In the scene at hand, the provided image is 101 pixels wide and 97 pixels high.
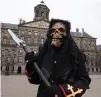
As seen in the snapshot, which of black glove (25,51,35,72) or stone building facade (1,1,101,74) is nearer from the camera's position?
black glove (25,51,35,72)

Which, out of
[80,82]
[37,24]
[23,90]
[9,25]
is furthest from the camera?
[9,25]

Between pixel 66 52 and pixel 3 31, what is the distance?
2328 inches

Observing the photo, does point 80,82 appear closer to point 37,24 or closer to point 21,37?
point 21,37

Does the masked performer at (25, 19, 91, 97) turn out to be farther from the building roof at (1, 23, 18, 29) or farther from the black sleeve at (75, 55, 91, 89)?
the building roof at (1, 23, 18, 29)

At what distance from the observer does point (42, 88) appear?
205 cm

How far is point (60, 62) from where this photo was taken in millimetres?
2008

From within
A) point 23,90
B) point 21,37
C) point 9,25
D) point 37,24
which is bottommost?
point 23,90

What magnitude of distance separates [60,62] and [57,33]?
27 cm

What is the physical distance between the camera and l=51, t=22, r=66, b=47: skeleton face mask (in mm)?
2004

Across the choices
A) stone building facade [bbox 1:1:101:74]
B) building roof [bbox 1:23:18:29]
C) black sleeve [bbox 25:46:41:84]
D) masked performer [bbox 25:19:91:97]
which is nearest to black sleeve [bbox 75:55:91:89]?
masked performer [bbox 25:19:91:97]

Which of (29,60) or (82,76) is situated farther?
(29,60)

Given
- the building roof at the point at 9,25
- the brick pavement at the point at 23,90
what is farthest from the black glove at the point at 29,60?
the building roof at the point at 9,25

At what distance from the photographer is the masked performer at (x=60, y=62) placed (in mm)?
1909

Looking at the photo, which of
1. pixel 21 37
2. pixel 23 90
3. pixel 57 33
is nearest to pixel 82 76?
pixel 57 33
